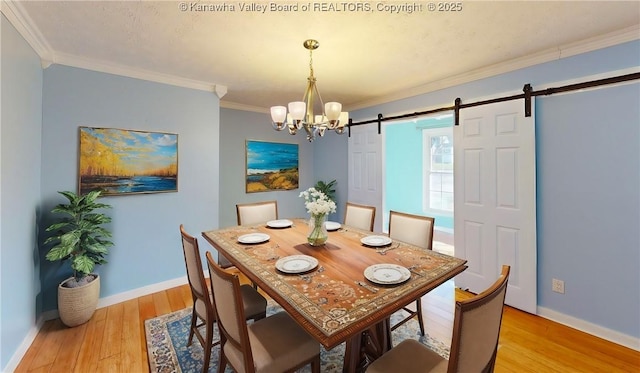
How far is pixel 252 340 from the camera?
4.67ft

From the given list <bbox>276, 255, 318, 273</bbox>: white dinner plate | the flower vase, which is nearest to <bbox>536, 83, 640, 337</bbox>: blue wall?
the flower vase

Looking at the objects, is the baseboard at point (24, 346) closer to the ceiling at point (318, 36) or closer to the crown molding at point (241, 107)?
the ceiling at point (318, 36)

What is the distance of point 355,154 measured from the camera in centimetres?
428

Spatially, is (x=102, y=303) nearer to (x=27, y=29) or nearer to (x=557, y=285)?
(x=27, y=29)

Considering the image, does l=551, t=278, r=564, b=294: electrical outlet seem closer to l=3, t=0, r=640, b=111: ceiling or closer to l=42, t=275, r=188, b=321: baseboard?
l=3, t=0, r=640, b=111: ceiling

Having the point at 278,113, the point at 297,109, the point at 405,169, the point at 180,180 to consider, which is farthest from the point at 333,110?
the point at 405,169

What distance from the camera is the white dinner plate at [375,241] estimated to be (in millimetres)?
1999

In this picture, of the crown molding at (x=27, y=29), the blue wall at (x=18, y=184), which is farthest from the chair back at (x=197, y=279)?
the crown molding at (x=27, y=29)

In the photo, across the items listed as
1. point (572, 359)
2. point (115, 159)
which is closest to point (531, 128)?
point (572, 359)

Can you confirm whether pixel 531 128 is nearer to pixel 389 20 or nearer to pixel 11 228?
pixel 389 20

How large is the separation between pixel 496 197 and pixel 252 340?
262 cm

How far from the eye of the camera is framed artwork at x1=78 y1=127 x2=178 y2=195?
8.43 ft

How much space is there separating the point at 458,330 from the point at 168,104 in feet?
11.0

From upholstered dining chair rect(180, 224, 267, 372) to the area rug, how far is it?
0.40ft
